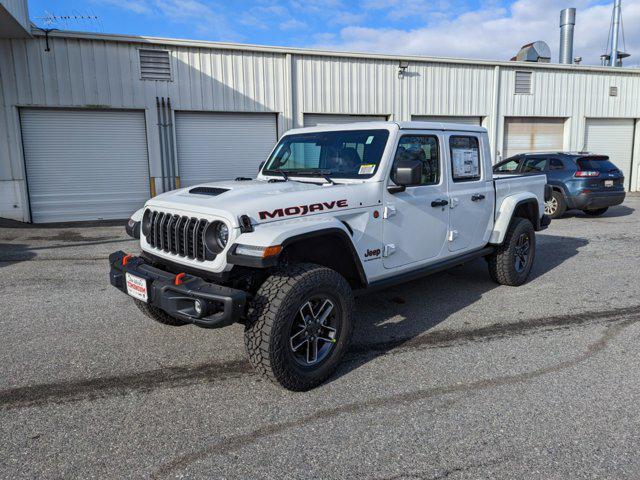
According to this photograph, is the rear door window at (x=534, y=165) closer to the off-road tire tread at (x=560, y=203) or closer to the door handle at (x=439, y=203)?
the off-road tire tread at (x=560, y=203)

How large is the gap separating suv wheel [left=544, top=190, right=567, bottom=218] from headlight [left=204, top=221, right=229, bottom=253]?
10.5 m

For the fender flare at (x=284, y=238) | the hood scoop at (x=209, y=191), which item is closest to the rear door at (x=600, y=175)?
the fender flare at (x=284, y=238)

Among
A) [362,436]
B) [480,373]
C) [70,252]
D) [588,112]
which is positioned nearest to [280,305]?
[362,436]

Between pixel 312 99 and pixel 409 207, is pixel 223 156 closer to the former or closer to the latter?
pixel 312 99

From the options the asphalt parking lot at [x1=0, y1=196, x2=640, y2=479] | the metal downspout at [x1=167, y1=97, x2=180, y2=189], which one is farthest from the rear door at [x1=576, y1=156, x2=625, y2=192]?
the metal downspout at [x1=167, y1=97, x2=180, y2=189]

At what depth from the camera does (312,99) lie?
14.1 m

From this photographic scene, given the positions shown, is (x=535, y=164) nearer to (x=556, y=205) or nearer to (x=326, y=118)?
(x=556, y=205)

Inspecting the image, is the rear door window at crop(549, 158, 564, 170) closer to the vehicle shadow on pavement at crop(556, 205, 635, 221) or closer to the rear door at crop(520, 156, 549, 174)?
the rear door at crop(520, 156, 549, 174)

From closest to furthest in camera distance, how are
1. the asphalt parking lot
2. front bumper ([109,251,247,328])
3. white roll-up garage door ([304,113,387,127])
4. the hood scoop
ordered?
the asphalt parking lot, front bumper ([109,251,247,328]), the hood scoop, white roll-up garage door ([304,113,387,127])

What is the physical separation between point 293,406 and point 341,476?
0.76 meters

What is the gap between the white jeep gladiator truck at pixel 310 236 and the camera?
322 centimetres

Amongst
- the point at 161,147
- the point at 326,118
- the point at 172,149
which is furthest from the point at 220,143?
the point at 326,118

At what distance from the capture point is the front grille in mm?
3439

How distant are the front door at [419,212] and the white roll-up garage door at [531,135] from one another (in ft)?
43.1
